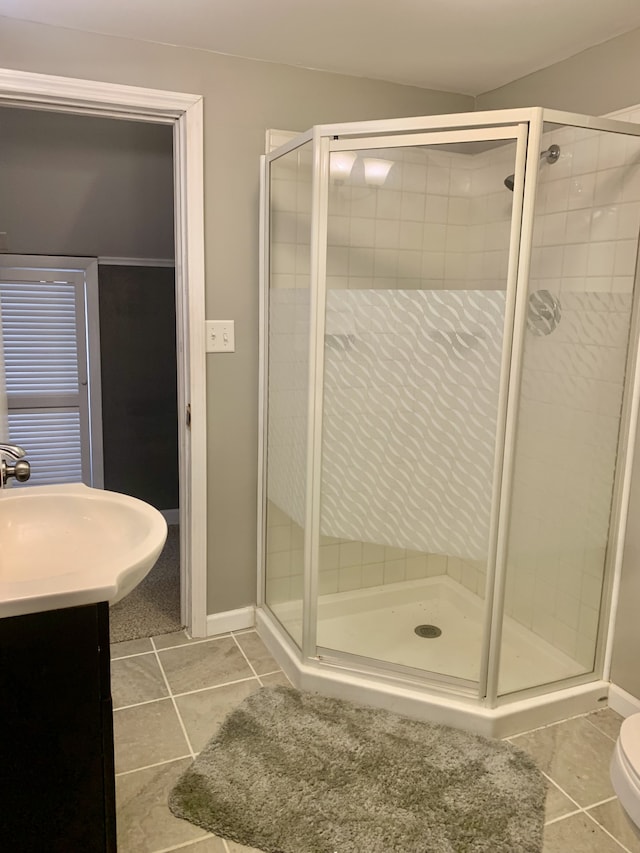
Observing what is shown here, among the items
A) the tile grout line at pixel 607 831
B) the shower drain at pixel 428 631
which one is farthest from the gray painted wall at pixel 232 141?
the tile grout line at pixel 607 831

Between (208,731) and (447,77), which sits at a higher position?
(447,77)

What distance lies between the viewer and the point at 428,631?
2.45 m

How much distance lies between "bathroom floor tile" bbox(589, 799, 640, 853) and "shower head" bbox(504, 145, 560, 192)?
5.51ft

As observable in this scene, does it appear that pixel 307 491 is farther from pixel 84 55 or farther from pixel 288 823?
pixel 84 55

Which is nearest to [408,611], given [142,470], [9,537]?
[9,537]

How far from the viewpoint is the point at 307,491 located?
7.22 feet

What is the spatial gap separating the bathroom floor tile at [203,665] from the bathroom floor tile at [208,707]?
0.15 feet

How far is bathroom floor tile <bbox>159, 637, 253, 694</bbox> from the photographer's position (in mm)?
2285

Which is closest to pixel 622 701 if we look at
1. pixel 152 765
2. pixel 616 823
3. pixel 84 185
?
pixel 616 823

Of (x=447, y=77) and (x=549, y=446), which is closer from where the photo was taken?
(x=549, y=446)

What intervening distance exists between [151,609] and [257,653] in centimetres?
59

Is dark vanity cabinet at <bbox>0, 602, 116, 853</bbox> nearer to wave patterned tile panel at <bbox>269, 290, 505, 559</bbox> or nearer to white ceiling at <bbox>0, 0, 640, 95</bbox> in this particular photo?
wave patterned tile panel at <bbox>269, 290, 505, 559</bbox>

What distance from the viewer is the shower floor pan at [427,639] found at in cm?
214

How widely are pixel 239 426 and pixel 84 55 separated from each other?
4.36ft
